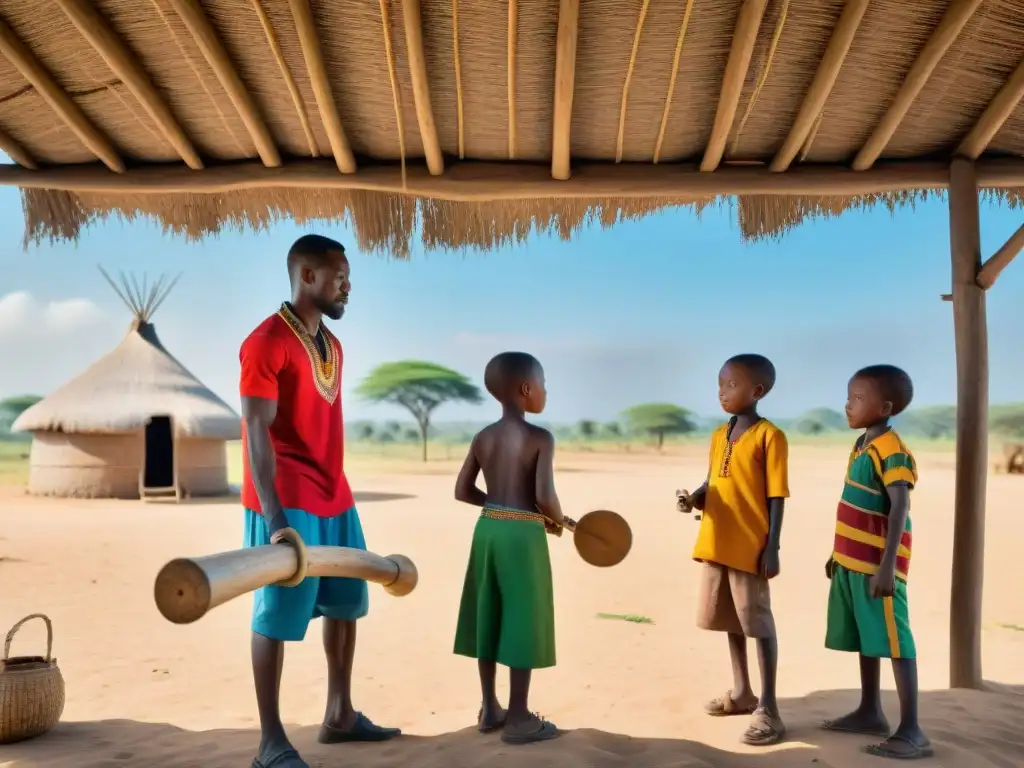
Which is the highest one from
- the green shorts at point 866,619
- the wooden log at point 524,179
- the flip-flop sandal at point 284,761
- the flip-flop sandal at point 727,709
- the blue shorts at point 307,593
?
the wooden log at point 524,179

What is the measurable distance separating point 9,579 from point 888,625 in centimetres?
737

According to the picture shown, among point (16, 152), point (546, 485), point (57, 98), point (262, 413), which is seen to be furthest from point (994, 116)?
point (16, 152)

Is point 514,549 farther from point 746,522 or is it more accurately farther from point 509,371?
point 746,522

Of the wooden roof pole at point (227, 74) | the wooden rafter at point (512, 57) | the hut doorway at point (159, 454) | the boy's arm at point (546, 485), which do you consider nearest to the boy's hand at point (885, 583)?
the boy's arm at point (546, 485)

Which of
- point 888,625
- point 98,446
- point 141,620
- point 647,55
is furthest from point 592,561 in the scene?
point 98,446

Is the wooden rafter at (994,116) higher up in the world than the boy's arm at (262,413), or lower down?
higher up

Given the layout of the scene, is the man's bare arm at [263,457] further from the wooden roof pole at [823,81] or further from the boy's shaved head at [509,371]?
the wooden roof pole at [823,81]

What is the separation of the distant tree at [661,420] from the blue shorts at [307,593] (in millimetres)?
54801

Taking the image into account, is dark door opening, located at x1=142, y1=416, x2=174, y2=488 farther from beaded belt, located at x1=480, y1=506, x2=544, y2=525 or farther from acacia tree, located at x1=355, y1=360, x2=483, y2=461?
acacia tree, located at x1=355, y1=360, x2=483, y2=461

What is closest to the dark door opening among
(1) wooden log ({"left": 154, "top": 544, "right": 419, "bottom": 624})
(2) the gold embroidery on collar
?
(2) the gold embroidery on collar

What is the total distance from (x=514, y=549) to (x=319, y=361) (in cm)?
99

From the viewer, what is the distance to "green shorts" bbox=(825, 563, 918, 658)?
3189mm

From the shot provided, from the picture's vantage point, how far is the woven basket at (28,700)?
3.39 m

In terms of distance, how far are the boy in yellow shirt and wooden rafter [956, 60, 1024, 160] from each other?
153 centimetres
